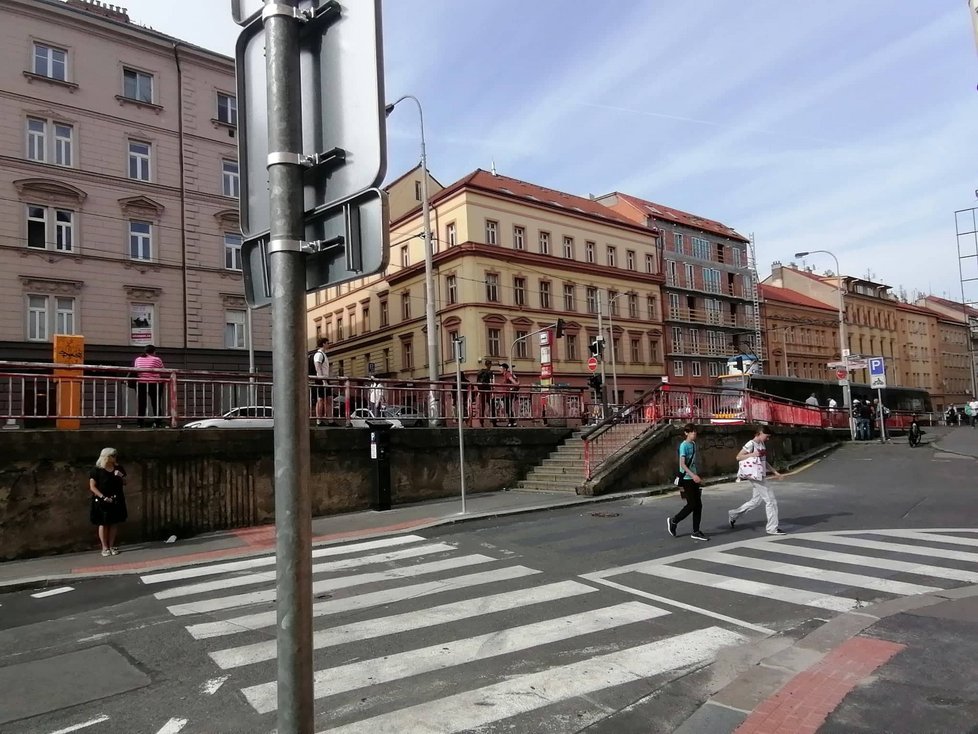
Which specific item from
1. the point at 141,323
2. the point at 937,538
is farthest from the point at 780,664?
the point at 141,323

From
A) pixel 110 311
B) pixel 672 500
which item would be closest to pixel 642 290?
pixel 110 311

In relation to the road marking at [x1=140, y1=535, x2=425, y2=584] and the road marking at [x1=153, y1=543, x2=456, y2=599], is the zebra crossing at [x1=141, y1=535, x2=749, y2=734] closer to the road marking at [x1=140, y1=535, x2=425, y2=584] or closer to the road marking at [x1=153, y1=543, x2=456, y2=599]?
the road marking at [x1=153, y1=543, x2=456, y2=599]

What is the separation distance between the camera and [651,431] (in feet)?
60.3

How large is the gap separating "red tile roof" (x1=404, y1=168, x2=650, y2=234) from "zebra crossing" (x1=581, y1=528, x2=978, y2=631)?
128ft

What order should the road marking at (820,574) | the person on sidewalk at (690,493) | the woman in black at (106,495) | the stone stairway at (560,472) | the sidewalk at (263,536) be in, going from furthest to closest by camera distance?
the stone stairway at (560,472) → the person on sidewalk at (690,493) → the woman in black at (106,495) → the sidewalk at (263,536) → the road marking at (820,574)

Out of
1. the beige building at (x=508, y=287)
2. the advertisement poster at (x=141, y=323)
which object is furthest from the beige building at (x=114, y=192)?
the beige building at (x=508, y=287)

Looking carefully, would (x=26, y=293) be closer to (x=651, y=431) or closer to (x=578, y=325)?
(x=651, y=431)

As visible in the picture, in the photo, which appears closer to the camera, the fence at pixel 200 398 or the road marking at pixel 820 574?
the road marking at pixel 820 574

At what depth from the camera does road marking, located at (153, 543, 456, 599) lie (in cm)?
823

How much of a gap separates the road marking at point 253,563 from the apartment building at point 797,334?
212 ft

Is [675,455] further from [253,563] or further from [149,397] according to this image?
[149,397]

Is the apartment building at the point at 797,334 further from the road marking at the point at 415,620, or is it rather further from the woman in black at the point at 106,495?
the woman in black at the point at 106,495

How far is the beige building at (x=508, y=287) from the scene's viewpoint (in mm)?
46656

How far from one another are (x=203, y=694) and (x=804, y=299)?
83.1 metres
